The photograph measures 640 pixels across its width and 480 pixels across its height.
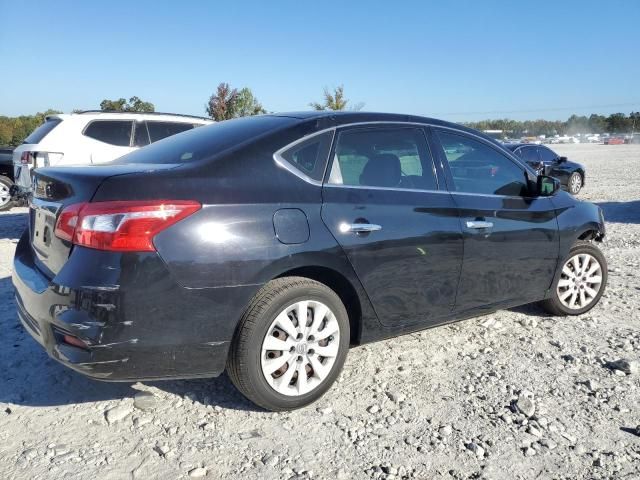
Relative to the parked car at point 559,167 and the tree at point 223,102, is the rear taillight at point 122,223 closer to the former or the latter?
the parked car at point 559,167

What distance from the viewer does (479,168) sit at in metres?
4.07

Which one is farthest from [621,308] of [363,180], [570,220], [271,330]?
[271,330]

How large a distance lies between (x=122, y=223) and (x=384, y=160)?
1.71 metres

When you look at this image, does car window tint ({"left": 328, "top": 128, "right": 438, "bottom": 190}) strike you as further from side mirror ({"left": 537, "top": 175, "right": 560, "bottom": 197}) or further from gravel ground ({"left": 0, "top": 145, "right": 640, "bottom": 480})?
gravel ground ({"left": 0, "top": 145, "right": 640, "bottom": 480})

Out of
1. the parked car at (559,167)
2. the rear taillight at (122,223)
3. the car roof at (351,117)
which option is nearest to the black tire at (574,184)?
Answer: the parked car at (559,167)

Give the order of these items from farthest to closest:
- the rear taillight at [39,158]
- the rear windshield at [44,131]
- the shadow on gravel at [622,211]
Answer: the shadow on gravel at [622,211] → the rear windshield at [44,131] → the rear taillight at [39,158]

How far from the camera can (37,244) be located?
3100mm

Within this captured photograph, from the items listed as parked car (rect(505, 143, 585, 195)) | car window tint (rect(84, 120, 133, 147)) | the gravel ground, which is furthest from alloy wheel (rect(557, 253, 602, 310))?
parked car (rect(505, 143, 585, 195))

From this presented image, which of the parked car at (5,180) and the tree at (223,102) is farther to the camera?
the tree at (223,102)

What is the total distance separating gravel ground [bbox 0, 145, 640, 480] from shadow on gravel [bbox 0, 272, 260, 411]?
0.04 ft

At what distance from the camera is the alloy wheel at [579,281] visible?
4.64m

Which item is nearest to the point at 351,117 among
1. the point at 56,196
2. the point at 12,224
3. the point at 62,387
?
the point at 56,196

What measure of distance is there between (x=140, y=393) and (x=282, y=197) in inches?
58.7

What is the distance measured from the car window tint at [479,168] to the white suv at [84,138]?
5.70 m
